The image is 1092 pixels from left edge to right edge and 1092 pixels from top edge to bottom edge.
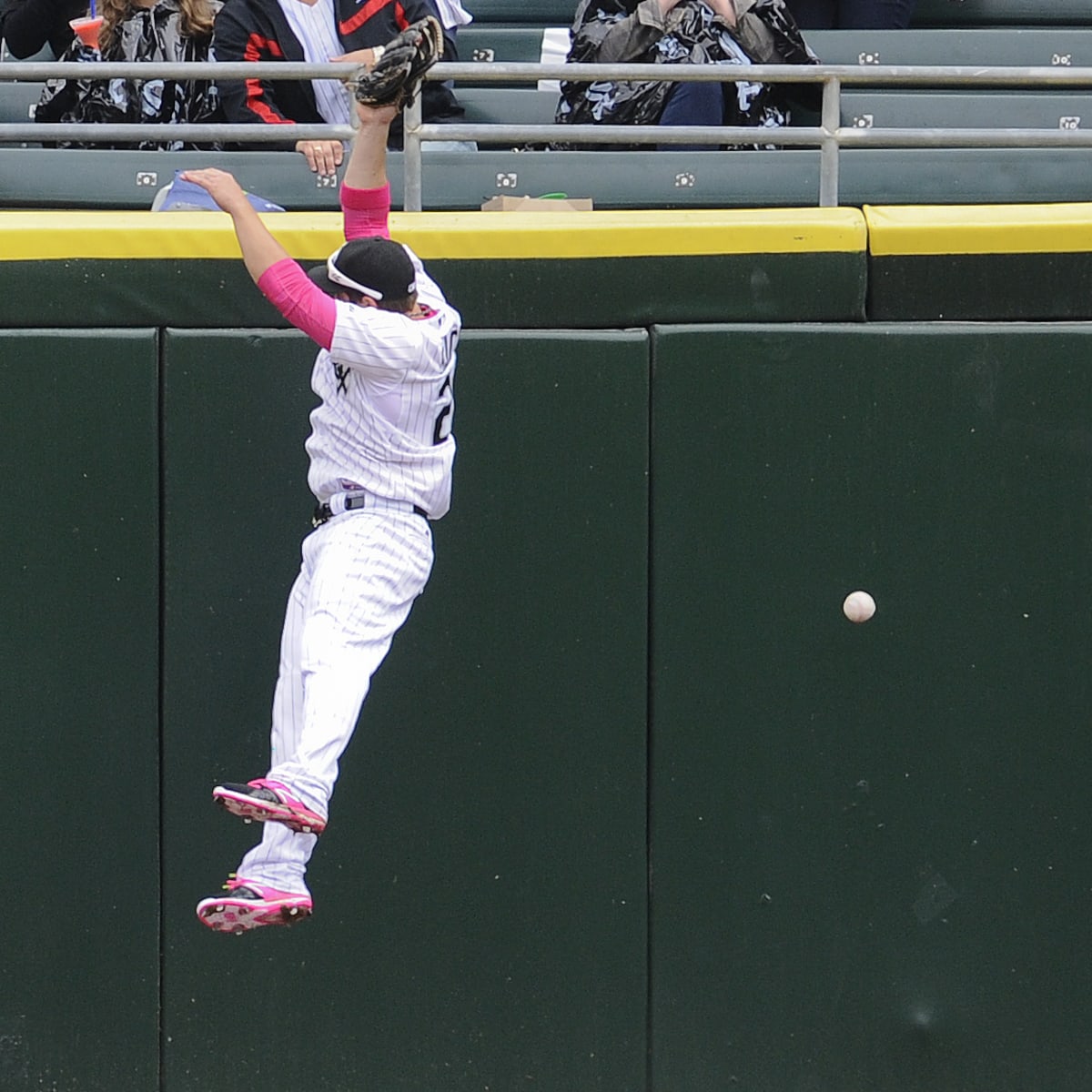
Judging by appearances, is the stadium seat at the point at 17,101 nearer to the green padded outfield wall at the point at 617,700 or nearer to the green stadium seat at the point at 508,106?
the green stadium seat at the point at 508,106

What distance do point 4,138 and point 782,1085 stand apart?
3545mm

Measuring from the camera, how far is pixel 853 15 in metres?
7.30

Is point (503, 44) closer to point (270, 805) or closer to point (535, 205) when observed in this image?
point (535, 205)

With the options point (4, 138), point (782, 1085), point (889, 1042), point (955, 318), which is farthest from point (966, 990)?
point (4, 138)

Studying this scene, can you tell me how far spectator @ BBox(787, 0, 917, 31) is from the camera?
23.7ft

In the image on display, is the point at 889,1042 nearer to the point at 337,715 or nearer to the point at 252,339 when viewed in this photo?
the point at 337,715

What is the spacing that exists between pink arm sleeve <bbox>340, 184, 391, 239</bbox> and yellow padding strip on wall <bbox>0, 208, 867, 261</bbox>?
365mm

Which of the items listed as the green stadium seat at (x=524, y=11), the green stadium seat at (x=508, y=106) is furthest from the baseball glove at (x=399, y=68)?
the green stadium seat at (x=524, y=11)

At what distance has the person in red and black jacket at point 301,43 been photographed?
5.80 meters

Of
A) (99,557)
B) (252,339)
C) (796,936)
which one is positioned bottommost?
(796,936)

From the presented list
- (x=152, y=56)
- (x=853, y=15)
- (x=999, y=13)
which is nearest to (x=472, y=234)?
(x=152, y=56)

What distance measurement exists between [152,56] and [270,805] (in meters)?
3.09

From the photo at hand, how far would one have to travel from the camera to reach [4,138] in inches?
200

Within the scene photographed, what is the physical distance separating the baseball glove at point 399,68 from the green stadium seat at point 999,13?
14.0 ft
